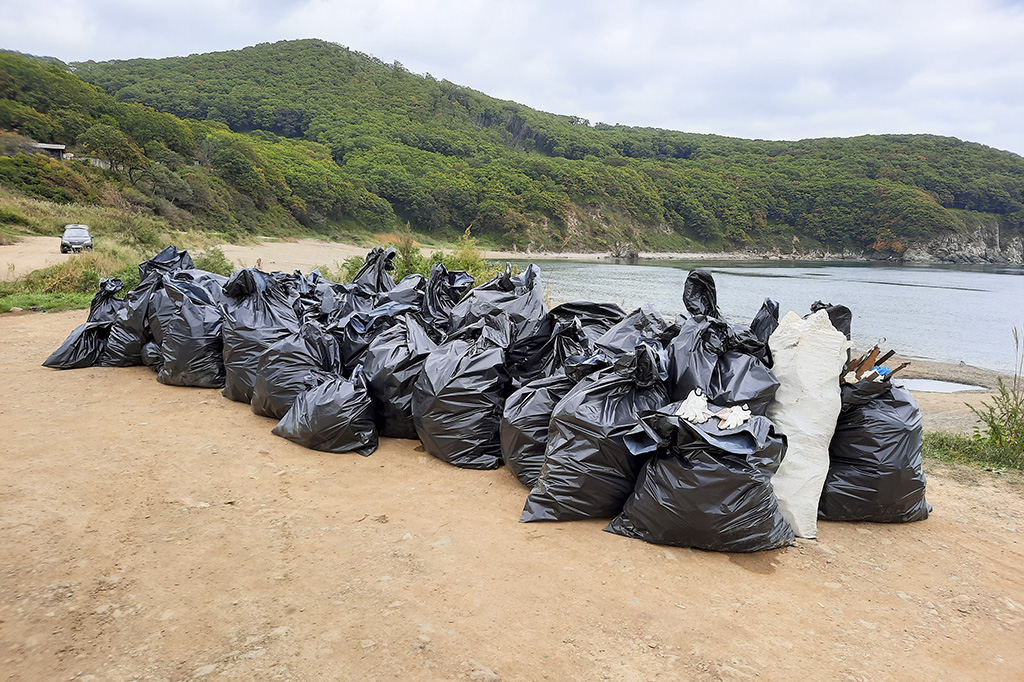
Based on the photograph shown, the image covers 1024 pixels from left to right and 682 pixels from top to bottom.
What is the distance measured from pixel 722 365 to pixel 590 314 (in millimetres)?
1080

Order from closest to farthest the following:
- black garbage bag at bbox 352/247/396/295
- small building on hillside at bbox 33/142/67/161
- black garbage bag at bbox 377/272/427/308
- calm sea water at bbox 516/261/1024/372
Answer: black garbage bag at bbox 377/272/427/308 < black garbage bag at bbox 352/247/396/295 < calm sea water at bbox 516/261/1024/372 < small building on hillside at bbox 33/142/67/161

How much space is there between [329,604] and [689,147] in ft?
292

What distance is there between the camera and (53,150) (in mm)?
28734

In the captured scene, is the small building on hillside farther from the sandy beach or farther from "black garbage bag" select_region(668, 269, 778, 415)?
"black garbage bag" select_region(668, 269, 778, 415)

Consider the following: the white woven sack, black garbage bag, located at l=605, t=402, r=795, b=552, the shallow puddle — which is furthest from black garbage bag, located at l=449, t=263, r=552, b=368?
the shallow puddle

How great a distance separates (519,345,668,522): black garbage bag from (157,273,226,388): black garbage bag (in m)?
2.79

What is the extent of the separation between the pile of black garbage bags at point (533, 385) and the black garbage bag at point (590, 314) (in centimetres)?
1

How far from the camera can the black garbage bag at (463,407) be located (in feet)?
10.1

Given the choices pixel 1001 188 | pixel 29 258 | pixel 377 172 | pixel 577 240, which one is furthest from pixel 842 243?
pixel 29 258

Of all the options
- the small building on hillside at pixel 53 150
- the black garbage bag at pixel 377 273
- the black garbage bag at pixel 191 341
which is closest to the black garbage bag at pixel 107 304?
the black garbage bag at pixel 191 341

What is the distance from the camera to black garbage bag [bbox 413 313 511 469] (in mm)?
3068

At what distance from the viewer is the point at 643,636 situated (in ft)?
5.79

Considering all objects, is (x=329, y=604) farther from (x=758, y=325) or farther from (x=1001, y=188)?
(x=1001, y=188)

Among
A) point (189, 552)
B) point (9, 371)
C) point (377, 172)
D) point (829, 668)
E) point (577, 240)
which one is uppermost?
point (377, 172)
